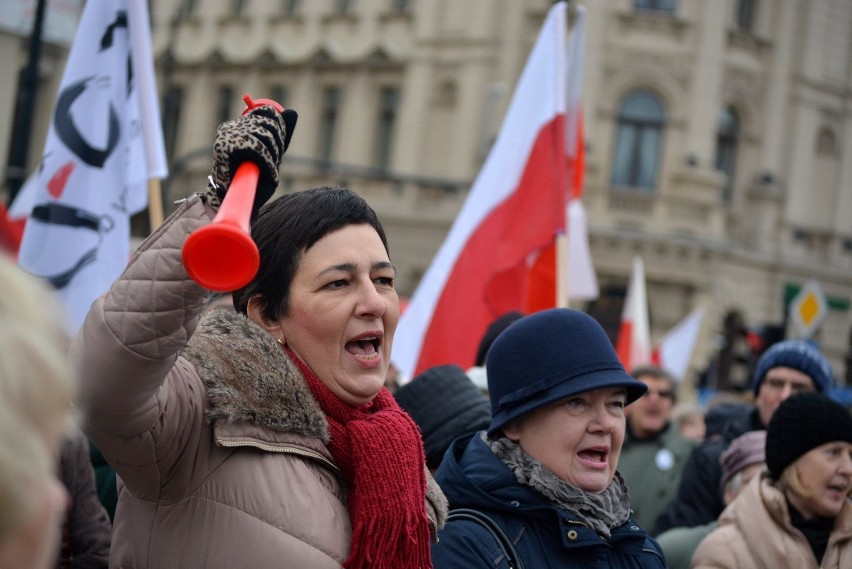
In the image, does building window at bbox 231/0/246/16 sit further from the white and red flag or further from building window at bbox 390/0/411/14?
the white and red flag

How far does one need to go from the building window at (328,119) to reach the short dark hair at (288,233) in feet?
103

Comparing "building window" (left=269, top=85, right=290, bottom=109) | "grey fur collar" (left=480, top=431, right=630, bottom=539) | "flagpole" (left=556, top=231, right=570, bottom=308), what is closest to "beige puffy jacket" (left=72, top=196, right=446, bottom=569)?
"grey fur collar" (left=480, top=431, right=630, bottom=539)

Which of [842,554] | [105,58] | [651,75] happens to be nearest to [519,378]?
[842,554]

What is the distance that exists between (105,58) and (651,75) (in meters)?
25.4

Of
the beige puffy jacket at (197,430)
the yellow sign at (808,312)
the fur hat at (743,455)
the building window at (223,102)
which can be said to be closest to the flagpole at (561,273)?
the fur hat at (743,455)

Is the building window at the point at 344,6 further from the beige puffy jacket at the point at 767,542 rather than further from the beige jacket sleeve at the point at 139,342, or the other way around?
the beige jacket sleeve at the point at 139,342

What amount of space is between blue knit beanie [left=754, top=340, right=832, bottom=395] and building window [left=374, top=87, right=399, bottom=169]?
27522 mm

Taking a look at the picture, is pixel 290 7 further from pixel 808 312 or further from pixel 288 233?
pixel 288 233

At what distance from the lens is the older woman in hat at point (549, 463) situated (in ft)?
10.1

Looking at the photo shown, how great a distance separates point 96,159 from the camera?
593cm

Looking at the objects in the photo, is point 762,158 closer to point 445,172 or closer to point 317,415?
point 445,172

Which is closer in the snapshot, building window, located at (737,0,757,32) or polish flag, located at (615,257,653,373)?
polish flag, located at (615,257,653,373)

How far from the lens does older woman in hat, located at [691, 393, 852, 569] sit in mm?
3879

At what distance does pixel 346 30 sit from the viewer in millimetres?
33875
